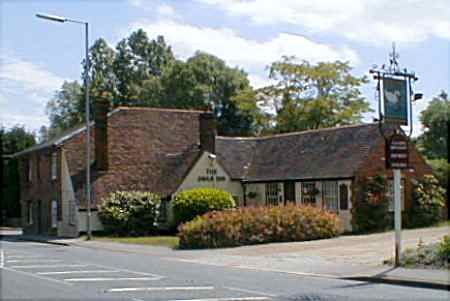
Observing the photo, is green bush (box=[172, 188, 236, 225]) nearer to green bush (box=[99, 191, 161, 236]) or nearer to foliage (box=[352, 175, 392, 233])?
green bush (box=[99, 191, 161, 236])

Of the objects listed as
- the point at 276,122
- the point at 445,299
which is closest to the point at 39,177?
the point at 276,122

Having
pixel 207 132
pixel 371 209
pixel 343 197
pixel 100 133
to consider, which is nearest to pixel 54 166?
pixel 100 133

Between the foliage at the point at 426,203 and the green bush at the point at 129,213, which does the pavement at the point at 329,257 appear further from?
the green bush at the point at 129,213

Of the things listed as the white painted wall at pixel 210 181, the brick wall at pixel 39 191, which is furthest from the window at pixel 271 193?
the brick wall at pixel 39 191

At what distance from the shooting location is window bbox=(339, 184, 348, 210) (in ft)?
122

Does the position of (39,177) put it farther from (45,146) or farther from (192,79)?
(192,79)

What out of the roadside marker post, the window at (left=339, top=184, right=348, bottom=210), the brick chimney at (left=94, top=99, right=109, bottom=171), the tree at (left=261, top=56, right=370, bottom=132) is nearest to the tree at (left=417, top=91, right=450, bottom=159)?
the tree at (left=261, top=56, right=370, bottom=132)

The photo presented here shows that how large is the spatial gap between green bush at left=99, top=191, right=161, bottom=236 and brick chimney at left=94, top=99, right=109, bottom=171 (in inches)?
100

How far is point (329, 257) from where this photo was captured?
80.5 ft

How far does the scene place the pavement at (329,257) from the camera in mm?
18344

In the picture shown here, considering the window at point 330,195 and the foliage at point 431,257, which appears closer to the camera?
the foliage at point 431,257

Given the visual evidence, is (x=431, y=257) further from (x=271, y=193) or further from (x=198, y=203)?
(x=271, y=193)

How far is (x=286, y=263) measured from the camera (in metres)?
23.4

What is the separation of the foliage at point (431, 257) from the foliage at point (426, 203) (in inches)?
701
